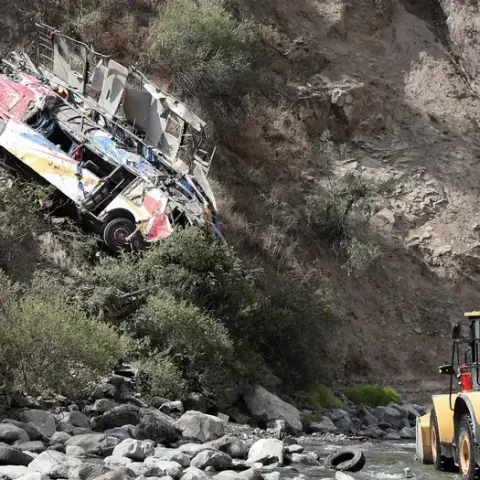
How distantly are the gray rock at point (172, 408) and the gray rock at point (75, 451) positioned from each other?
14.3ft

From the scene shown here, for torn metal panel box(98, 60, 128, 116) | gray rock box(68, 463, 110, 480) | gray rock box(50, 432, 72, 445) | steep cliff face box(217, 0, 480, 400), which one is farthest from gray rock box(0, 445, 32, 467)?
steep cliff face box(217, 0, 480, 400)

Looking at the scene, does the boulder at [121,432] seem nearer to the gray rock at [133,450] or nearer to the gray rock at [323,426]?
the gray rock at [133,450]

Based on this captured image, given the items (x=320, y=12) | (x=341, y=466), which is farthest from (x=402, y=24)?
(x=341, y=466)

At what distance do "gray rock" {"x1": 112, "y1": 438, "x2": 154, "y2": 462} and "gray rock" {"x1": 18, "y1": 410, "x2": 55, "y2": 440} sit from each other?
1.21 metres

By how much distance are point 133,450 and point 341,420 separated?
9.18 m

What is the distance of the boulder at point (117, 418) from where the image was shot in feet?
42.3

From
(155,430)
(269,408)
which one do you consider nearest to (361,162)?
(269,408)

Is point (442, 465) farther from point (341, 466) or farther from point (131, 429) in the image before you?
point (131, 429)

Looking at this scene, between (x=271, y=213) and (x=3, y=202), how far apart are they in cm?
1012

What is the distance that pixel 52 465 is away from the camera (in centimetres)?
952

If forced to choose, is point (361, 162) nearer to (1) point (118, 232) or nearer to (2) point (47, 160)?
(1) point (118, 232)

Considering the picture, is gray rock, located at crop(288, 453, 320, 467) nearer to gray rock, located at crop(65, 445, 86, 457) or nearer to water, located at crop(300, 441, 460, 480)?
water, located at crop(300, 441, 460, 480)

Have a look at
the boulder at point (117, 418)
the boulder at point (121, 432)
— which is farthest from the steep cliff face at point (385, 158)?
the boulder at point (121, 432)

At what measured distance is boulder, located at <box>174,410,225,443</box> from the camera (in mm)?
13094
